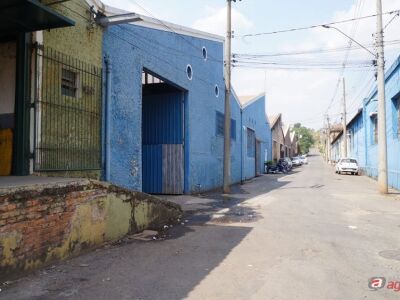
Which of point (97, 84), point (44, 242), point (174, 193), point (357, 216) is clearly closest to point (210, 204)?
point (174, 193)

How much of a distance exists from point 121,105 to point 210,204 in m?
5.13

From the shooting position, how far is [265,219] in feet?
35.3

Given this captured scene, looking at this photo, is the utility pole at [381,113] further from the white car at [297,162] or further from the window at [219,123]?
the white car at [297,162]

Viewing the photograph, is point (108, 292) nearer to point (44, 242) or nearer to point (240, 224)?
point (44, 242)

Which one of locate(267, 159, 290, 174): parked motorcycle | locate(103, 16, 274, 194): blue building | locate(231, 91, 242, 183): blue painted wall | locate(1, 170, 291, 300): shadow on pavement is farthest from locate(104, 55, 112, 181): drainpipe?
locate(267, 159, 290, 174): parked motorcycle

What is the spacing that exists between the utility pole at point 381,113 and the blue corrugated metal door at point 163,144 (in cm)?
890

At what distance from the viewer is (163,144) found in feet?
54.9

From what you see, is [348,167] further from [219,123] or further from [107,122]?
[107,122]

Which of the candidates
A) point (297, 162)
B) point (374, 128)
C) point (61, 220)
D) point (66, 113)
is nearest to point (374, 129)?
point (374, 128)

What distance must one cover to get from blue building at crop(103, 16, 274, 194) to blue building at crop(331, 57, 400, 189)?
890 cm

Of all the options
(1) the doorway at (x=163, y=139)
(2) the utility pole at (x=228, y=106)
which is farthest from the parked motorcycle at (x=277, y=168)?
(1) the doorway at (x=163, y=139)

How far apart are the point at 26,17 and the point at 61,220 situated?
3806 millimetres

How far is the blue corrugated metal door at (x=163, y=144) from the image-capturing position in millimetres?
16594

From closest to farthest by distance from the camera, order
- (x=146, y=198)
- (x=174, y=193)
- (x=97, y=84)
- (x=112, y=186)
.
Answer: (x=112, y=186) → (x=146, y=198) → (x=97, y=84) → (x=174, y=193)
